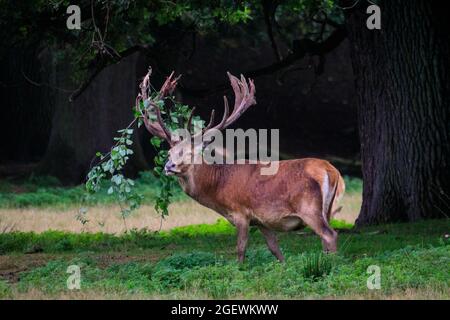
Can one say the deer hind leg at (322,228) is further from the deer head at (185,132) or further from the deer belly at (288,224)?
the deer head at (185,132)

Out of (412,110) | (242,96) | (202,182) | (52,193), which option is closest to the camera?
(202,182)

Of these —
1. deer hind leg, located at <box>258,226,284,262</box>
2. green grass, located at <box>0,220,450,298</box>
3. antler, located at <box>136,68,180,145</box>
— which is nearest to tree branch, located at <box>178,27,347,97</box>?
green grass, located at <box>0,220,450,298</box>

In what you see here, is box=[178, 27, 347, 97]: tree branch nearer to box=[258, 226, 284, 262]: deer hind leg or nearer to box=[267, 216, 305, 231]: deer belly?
box=[258, 226, 284, 262]: deer hind leg

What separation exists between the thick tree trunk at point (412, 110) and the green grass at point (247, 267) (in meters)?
0.82

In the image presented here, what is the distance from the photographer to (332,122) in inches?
1394

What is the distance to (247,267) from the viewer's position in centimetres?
1088

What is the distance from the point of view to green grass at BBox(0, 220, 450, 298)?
9602 millimetres

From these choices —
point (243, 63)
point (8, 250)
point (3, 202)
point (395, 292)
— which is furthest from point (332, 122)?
point (395, 292)

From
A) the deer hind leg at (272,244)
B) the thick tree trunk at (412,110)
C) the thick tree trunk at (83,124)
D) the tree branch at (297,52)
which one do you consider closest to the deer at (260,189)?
the deer hind leg at (272,244)

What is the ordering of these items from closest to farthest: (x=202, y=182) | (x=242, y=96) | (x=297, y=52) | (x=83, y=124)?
1. (x=202, y=182)
2. (x=242, y=96)
3. (x=297, y=52)
4. (x=83, y=124)

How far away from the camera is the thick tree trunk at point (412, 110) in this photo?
14883 mm

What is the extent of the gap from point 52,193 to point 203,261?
10.2 m

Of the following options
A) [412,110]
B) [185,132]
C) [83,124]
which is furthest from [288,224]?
[83,124]

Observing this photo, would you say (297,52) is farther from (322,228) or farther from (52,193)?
(52,193)
